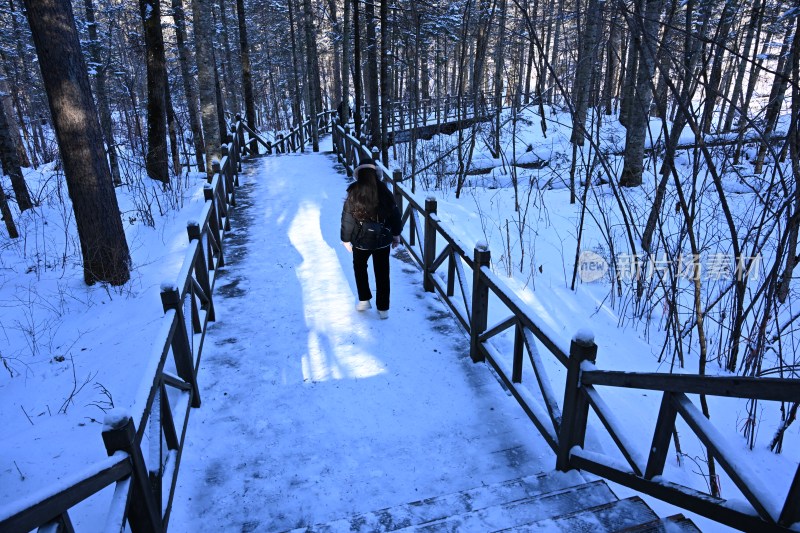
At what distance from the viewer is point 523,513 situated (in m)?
2.82

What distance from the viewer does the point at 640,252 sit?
27.0 ft

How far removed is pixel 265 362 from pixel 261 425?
0.98 metres

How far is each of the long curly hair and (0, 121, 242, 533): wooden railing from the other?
176 centimetres

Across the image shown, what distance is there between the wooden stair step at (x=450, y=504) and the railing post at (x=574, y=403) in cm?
16

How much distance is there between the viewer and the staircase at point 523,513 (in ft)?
8.51

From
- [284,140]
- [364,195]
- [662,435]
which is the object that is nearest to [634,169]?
[364,195]

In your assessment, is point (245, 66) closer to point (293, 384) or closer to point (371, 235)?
point (371, 235)

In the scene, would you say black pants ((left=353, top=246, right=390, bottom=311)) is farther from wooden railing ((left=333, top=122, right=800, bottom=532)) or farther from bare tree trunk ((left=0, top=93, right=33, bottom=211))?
bare tree trunk ((left=0, top=93, right=33, bottom=211))

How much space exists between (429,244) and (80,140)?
471cm

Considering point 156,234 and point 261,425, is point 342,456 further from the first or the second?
point 156,234

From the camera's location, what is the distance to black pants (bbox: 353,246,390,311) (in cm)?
546

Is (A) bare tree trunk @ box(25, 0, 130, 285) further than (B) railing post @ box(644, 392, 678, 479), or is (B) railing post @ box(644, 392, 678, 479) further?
(A) bare tree trunk @ box(25, 0, 130, 285)

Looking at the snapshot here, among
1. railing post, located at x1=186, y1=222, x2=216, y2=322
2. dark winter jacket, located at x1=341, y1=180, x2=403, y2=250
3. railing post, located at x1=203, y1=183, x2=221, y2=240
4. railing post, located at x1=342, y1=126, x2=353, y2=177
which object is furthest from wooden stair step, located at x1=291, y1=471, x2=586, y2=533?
railing post, located at x1=342, y1=126, x2=353, y2=177

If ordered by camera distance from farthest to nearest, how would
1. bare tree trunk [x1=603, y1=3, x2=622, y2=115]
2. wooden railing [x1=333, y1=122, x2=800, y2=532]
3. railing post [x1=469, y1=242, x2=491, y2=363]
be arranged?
railing post [x1=469, y1=242, x2=491, y2=363] → bare tree trunk [x1=603, y1=3, x2=622, y2=115] → wooden railing [x1=333, y1=122, x2=800, y2=532]
